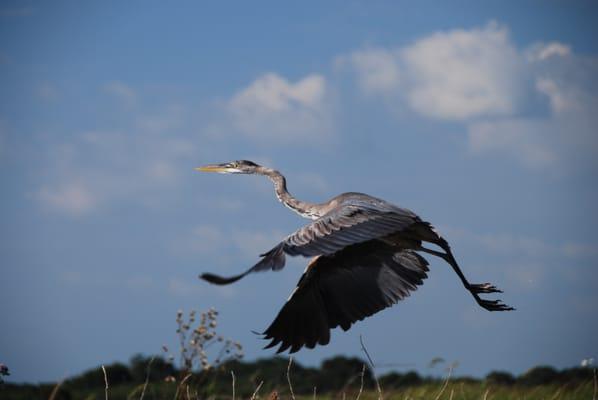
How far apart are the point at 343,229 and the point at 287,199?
2.72m

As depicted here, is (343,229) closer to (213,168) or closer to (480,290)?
(480,290)

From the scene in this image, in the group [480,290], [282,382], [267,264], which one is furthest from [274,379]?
[267,264]

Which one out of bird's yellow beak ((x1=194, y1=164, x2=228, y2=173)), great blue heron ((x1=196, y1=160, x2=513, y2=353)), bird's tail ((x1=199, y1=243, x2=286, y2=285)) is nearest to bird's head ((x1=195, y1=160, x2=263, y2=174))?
bird's yellow beak ((x1=194, y1=164, x2=228, y2=173))

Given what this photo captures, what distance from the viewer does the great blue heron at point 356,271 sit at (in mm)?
6906

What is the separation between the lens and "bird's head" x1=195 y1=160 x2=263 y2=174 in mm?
10680

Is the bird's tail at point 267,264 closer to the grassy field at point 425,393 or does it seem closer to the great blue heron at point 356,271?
the great blue heron at point 356,271

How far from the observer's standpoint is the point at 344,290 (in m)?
7.67

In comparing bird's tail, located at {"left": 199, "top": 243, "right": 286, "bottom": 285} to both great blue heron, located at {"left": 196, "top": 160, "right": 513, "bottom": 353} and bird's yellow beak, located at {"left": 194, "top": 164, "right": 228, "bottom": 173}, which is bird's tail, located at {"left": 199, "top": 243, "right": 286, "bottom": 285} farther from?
bird's yellow beak, located at {"left": 194, "top": 164, "right": 228, "bottom": 173}

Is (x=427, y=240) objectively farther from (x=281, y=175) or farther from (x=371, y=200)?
(x=281, y=175)

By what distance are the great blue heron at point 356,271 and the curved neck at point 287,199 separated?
0.31 feet

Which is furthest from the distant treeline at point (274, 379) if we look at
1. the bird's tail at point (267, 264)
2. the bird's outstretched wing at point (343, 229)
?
the bird's tail at point (267, 264)

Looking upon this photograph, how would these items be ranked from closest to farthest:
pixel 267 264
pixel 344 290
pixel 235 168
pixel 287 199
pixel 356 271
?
pixel 267 264 → pixel 344 290 → pixel 356 271 → pixel 287 199 → pixel 235 168

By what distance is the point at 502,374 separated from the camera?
14.2 m

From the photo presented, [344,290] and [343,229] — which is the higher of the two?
[343,229]
